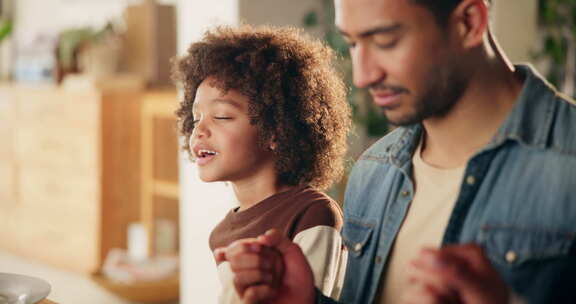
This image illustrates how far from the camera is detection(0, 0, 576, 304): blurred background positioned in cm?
244

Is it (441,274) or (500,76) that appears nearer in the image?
(441,274)

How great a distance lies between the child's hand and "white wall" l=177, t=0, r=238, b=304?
0.55 m

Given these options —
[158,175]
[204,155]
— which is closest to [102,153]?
[158,175]

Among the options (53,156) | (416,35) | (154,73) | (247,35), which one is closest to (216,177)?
(247,35)

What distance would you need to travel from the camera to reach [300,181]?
751 millimetres

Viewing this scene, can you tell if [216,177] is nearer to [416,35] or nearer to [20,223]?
[416,35]

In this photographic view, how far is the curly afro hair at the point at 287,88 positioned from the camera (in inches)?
28.0

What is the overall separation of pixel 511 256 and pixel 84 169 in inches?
92.7

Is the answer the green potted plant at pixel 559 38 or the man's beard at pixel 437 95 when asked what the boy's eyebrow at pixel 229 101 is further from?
the green potted plant at pixel 559 38

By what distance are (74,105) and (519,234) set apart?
2.41 meters

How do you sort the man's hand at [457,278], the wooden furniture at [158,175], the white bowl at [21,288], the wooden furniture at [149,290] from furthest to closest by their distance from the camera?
the wooden furniture at [158,175] < the wooden furniture at [149,290] < the white bowl at [21,288] < the man's hand at [457,278]

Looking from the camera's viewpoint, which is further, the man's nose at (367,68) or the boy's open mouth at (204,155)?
the boy's open mouth at (204,155)

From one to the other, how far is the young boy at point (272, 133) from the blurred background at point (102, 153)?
152 centimetres

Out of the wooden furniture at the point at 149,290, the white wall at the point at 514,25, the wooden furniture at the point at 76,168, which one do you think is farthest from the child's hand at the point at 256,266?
the wooden furniture at the point at 76,168
